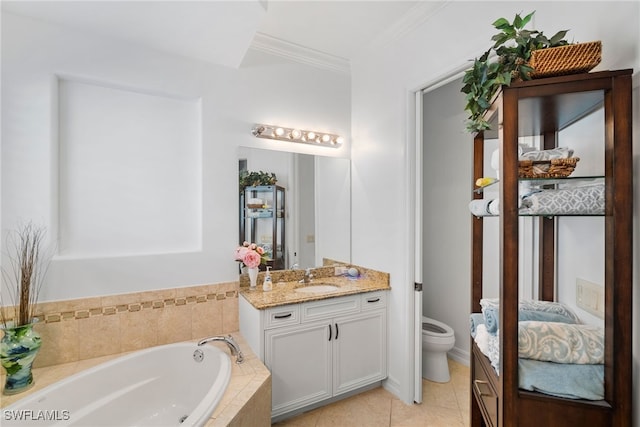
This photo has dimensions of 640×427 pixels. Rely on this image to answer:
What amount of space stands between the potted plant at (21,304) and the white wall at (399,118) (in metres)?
2.22

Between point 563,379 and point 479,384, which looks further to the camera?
point 479,384

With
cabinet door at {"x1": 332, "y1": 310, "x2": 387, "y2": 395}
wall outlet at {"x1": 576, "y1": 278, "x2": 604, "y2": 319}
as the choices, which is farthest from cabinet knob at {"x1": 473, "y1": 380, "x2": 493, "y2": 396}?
cabinet door at {"x1": 332, "y1": 310, "x2": 387, "y2": 395}

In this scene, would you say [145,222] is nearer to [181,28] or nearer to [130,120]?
[130,120]

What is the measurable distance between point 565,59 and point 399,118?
4.44 feet

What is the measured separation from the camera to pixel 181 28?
1816mm

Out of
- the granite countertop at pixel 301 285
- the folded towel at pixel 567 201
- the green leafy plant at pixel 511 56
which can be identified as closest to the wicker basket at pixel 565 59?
the green leafy plant at pixel 511 56

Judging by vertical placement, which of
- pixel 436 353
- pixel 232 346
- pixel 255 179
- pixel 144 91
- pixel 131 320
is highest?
pixel 144 91

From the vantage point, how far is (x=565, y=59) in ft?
3.19

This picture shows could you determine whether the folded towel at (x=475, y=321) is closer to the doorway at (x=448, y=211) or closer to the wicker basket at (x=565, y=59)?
the wicker basket at (x=565, y=59)

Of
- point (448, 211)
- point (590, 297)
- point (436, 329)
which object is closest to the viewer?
point (590, 297)

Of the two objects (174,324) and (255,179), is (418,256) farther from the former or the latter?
(174,324)

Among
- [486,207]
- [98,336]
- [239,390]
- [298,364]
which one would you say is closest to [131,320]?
[98,336]

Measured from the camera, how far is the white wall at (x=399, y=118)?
1.67 metres

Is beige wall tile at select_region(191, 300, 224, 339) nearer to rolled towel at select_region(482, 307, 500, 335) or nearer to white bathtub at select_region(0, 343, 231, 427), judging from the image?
white bathtub at select_region(0, 343, 231, 427)
